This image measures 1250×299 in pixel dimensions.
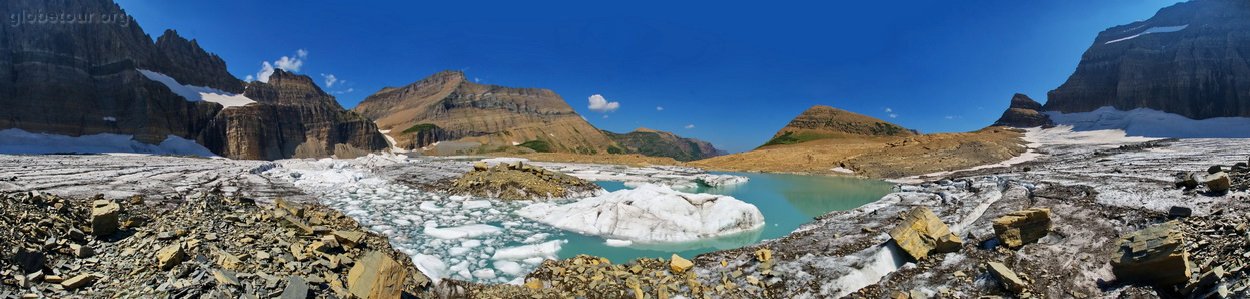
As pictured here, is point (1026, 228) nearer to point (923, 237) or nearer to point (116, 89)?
point (923, 237)

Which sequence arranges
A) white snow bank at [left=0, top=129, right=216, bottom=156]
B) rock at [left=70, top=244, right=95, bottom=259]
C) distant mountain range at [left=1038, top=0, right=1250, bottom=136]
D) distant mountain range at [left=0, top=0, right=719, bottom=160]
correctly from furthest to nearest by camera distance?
distant mountain range at [left=1038, top=0, right=1250, bottom=136]
distant mountain range at [left=0, top=0, right=719, bottom=160]
white snow bank at [left=0, top=129, right=216, bottom=156]
rock at [left=70, top=244, right=95, bottom=259]

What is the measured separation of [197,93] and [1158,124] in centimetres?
15712

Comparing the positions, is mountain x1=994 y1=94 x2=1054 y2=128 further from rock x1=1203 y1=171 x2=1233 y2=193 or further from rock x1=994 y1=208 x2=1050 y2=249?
rock x1=994 y1=208 x2=1050 y2=249

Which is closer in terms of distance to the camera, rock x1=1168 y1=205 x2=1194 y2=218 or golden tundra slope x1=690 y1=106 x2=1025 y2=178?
rock x1=1168 y1=205 x2=1194 y2=218

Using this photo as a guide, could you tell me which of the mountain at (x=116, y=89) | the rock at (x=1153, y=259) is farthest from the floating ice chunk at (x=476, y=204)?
the mountain at (x=116, y=89)

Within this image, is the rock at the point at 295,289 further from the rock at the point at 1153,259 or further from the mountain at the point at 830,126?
the mountain at the point at 830,126

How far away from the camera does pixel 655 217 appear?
51.9ft

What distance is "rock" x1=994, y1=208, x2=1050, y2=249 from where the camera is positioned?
946cm

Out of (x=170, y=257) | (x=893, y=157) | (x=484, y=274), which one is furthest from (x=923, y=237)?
(x=893, y=157)

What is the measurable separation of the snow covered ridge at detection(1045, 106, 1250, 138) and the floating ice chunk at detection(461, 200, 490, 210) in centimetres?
8432

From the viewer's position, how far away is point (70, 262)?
6.55m

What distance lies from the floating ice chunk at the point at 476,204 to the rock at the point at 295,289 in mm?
14166

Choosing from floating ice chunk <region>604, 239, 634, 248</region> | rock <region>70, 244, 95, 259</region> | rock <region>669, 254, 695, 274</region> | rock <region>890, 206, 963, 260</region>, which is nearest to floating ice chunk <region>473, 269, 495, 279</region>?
rock <region>669, 254, 695, 274</region>

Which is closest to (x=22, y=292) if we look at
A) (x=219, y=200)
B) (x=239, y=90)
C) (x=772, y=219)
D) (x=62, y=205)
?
(x=62, y=205)
